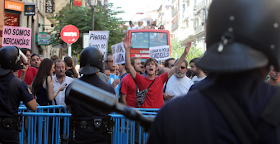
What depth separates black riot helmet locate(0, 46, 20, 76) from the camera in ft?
12.6

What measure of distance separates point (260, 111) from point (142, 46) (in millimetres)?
16761

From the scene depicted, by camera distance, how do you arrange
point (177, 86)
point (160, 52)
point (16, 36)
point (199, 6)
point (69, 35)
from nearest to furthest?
1. point (177, 86)
2. point (16, 36)
3. point (160, 52)
4. point (69, 35)
5. point (199, 6)

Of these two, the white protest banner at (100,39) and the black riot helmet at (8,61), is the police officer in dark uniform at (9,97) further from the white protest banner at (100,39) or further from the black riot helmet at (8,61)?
the white protest banner at (100,39)

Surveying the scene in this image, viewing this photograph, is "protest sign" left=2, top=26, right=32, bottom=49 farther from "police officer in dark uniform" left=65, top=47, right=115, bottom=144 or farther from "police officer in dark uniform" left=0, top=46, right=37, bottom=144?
"police officer in dark uniform" left=65, top=47, right=115, bottom=144

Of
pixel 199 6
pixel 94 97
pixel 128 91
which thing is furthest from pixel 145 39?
pixel 199 6

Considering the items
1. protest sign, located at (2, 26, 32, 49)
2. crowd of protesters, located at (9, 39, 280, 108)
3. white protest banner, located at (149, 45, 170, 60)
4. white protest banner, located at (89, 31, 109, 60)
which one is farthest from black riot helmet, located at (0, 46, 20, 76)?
white protest banner, located at (149, 45, 170, 60)

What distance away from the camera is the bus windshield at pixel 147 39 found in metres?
17.8

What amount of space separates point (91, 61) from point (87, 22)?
18.2 metres

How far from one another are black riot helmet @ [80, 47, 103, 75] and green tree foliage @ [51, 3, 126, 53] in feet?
→ 56.0

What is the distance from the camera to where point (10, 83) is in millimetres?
3783

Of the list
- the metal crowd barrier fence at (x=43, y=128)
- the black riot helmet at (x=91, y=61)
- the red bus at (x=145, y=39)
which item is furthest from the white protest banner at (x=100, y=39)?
the red bus at (x=145, y=39)

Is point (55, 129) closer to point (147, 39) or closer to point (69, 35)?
point (69, 35)

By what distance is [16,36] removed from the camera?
10133 millimetres

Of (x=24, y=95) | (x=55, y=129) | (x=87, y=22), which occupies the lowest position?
(x=55, y=129)
